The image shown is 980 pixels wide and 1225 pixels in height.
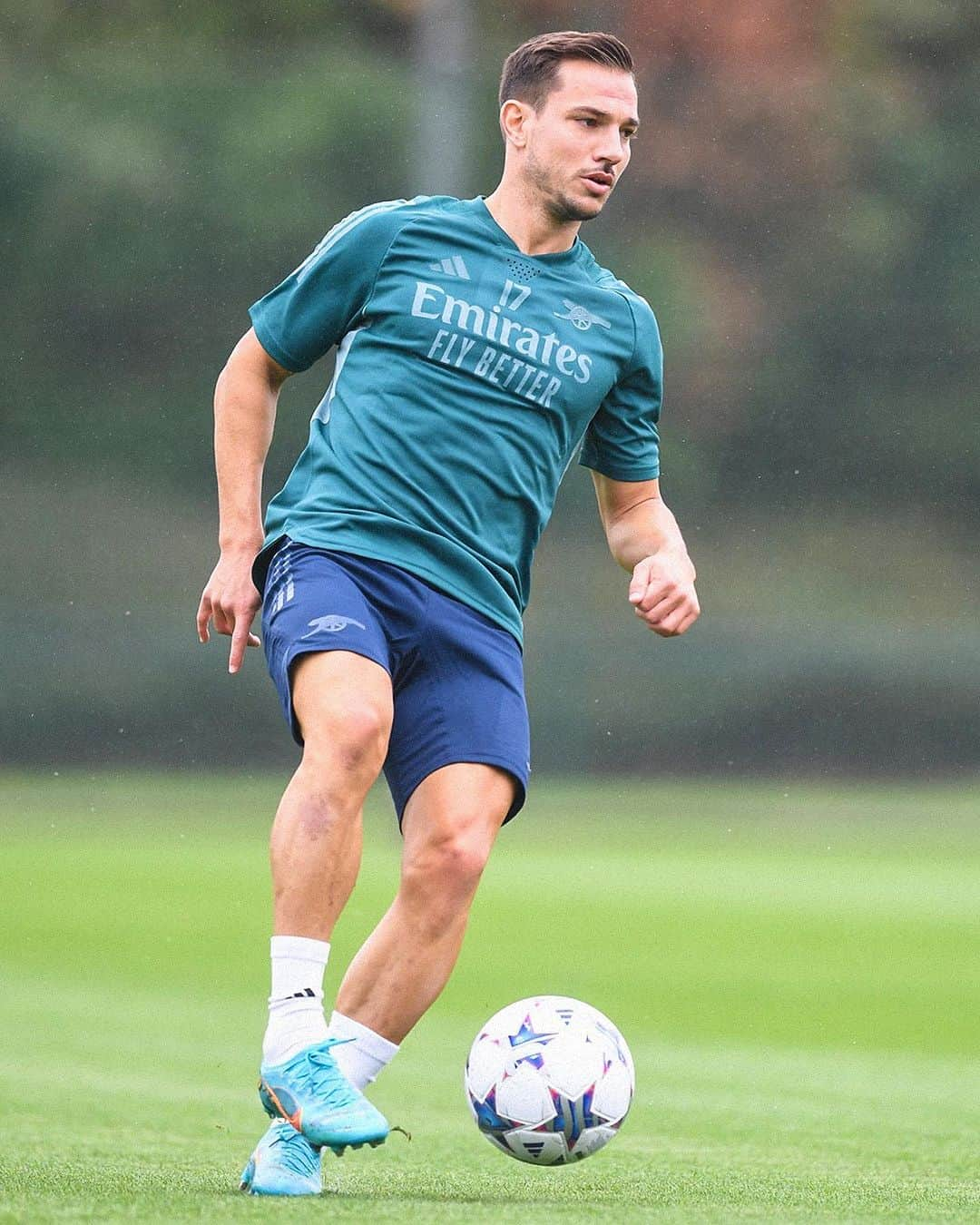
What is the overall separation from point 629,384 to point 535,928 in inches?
236

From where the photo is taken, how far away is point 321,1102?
2.33 m

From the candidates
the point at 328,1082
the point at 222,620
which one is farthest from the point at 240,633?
the point at 328,1082

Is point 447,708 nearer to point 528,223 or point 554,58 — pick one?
point 528,223

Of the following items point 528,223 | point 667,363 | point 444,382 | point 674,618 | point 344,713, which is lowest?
point 344,713

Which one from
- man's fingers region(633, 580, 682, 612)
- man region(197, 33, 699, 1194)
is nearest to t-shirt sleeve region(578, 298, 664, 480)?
man region(197, 33, 699, 1194)

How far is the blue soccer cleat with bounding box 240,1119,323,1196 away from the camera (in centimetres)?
245

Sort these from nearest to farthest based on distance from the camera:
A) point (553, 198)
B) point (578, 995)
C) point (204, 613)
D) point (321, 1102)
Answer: point (321, 1102)
point (204, 613)
point (553, 198)
point (578, 995)

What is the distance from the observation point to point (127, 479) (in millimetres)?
Result: 12594

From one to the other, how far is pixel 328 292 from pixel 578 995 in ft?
15.8

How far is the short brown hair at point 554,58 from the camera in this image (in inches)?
114

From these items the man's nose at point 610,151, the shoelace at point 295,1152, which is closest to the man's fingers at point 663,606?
the man's nose at point 610,151

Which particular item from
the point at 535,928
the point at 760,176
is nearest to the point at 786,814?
the point at 535,928

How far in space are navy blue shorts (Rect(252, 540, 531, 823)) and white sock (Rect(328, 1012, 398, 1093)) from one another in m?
0.30

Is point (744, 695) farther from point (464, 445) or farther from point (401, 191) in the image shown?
point (464, 445)
